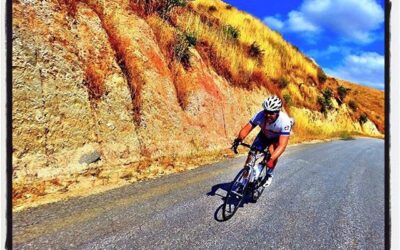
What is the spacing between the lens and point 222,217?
6457 millimetres

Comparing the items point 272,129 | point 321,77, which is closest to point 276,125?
point 272,129

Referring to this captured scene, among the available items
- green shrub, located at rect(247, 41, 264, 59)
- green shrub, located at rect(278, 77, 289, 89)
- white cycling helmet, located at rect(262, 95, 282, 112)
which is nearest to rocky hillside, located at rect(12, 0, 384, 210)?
white cycling helmet, located at rect(262, 95, 282, 112)

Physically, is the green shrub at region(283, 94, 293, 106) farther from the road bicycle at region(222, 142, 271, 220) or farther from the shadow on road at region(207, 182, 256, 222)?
the road bicycle at region(222, 142, 271, 220)

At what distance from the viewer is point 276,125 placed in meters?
7.55

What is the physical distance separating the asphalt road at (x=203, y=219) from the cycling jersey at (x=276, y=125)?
1.46 m

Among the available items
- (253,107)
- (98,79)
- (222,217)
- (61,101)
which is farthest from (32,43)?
(253,107)

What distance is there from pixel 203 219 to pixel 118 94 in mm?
6030

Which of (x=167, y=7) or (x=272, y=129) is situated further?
(x=167, y=7)

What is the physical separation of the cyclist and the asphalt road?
1.09 metres

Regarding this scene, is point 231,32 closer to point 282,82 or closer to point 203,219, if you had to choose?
point 282,82

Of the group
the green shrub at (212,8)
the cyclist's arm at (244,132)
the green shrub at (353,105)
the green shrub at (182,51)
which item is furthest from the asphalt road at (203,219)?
the green shrub at (212,8)

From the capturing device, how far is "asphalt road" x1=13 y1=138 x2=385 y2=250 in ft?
16.3

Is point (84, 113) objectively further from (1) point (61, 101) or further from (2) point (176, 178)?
(2) point (176, 178)

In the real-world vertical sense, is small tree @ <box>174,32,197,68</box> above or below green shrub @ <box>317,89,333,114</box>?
above
